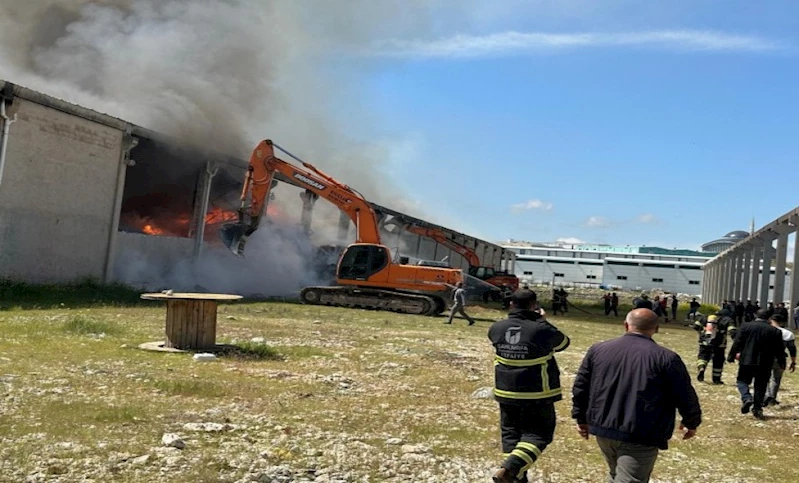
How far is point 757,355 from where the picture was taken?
8516 millimetres

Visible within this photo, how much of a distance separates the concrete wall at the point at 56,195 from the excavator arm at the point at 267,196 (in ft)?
12.2

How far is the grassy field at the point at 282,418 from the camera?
5371 millimetres

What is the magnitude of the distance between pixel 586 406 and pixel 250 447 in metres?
2.79

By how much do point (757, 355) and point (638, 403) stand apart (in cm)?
523

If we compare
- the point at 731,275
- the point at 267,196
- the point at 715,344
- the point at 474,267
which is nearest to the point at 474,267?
the point at 474,267

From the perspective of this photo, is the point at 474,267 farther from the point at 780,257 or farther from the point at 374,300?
the point at 374,300

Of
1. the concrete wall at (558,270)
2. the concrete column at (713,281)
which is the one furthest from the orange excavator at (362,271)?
the concrete wall at (558,270)

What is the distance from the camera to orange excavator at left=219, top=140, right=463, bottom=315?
72.4ft

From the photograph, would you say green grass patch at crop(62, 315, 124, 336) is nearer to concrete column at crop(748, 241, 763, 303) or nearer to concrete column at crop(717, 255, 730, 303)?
concrete column at crop(748, 241, 763, 303)

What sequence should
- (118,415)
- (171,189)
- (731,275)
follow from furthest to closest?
1. (731,275)
2. (171,189)
3. (118,415)

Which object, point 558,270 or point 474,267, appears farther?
point 558,270

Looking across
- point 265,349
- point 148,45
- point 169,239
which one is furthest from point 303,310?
point 148,45

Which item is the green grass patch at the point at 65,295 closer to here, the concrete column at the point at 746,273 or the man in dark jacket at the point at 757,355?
the man in dark jacket at the point at 757,355

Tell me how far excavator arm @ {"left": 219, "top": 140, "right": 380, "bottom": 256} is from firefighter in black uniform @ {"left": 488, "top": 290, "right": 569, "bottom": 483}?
17.8 meters
